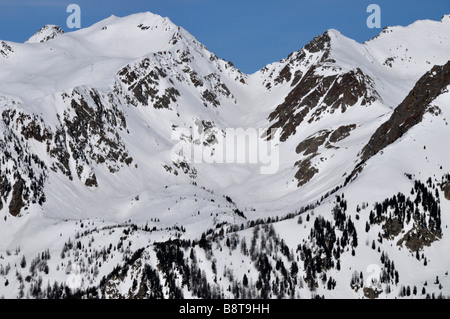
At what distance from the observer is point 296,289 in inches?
7864

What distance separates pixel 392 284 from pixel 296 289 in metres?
27.0
